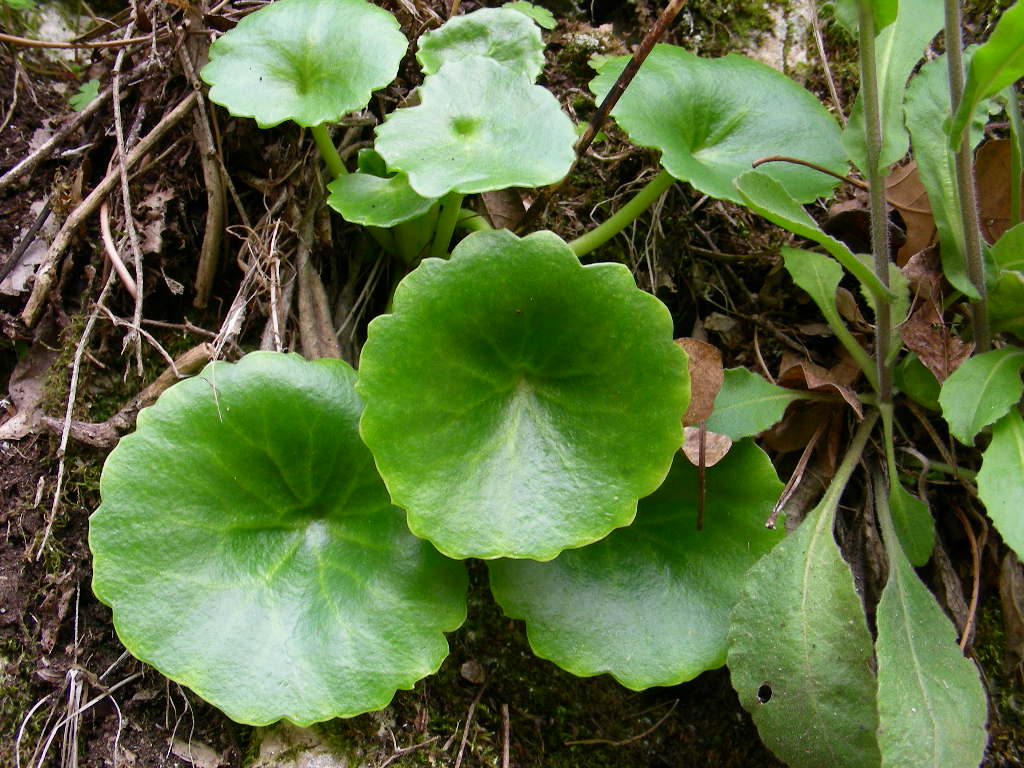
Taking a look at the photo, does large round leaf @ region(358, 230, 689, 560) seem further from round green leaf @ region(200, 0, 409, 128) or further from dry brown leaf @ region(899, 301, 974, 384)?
dry brown leaf @ region(899, 301, 974, 384)

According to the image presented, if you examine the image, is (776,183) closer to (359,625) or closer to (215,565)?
(359,625)

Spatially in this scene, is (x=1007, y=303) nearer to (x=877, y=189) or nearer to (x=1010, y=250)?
(x=1010, y=250)

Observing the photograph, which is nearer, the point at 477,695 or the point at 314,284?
→ the point at 477,695

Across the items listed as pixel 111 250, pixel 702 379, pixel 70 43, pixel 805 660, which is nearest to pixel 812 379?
pixel 702 379

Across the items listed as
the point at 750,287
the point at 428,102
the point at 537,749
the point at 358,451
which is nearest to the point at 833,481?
the point at 750,287

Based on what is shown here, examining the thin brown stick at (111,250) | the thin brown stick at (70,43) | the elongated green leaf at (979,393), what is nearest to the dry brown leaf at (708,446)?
the elongated green leaf at (979,393)

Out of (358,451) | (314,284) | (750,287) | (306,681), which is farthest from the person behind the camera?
(750,287)

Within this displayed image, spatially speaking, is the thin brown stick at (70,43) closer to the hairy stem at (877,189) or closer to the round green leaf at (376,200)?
the round green leaf at (376,200)
